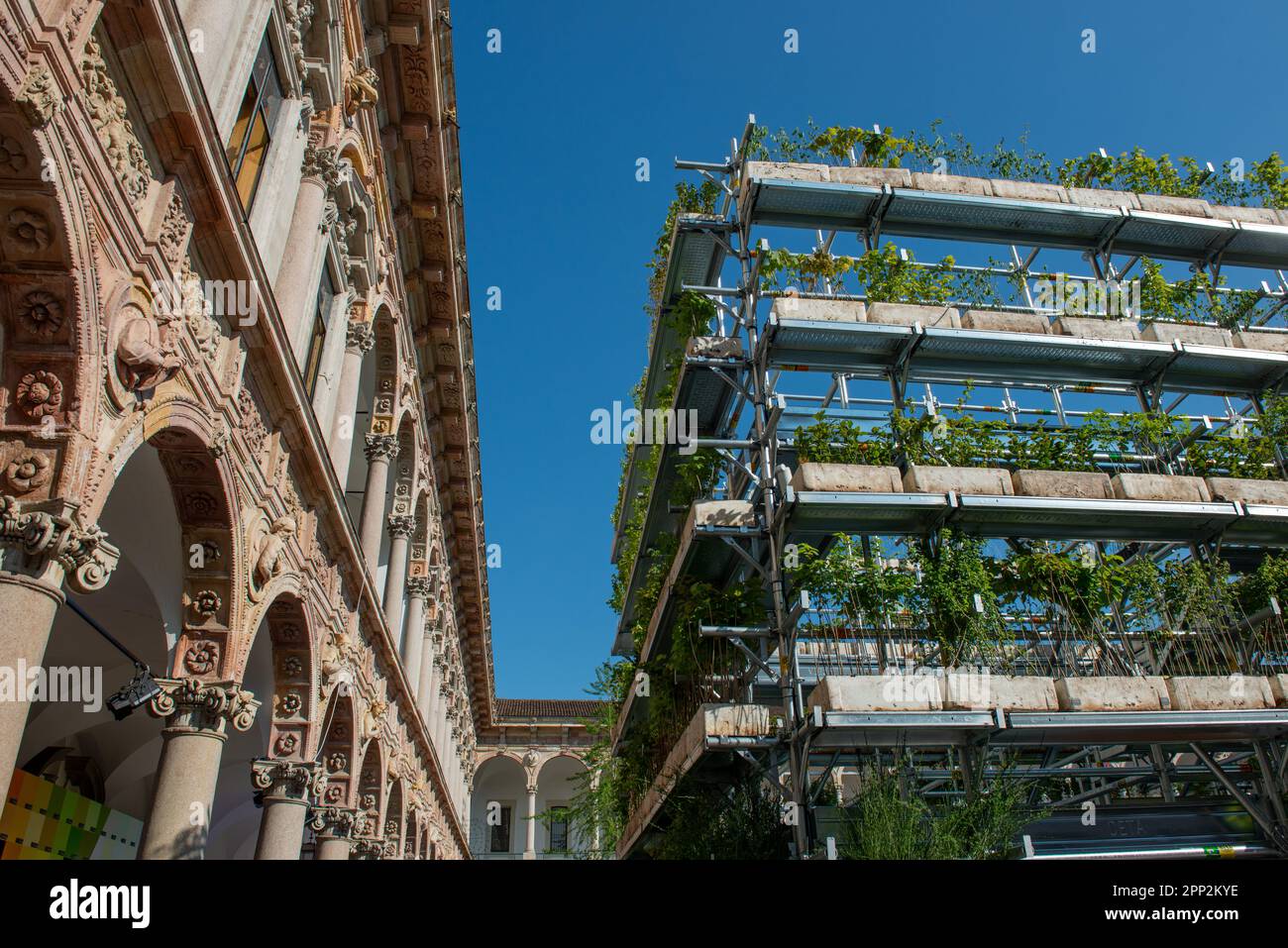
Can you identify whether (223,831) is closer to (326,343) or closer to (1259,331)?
(326,343)

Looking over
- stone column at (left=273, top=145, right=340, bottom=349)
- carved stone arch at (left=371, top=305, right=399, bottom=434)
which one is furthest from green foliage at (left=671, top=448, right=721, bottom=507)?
stone column at (left=273, top=145, right=340, bottom=349)

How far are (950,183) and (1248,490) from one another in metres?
6.31

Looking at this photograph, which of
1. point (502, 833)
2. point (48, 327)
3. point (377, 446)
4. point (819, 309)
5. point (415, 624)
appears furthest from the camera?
point (502, 833)

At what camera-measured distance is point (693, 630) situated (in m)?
11.9

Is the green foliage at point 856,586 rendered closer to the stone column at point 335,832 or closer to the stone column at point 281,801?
the stone column at point 281,801

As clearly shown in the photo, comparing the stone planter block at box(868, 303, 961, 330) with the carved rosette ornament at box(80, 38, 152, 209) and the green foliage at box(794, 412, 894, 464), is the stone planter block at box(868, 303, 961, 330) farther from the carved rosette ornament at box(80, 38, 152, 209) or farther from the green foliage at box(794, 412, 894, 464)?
the carved rosette ornament at box(80, 38, 152, 209)

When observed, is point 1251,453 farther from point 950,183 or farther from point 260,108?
point 260,108

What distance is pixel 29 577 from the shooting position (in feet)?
16.1

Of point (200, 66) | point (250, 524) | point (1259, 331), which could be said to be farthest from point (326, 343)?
point (1259, 331)

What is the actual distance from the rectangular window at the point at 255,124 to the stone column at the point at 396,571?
831 cm

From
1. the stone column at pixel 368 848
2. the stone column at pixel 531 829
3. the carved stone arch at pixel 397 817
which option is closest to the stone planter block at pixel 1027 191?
the stone column at pixel 368 848

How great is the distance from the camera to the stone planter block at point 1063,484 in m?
11.5

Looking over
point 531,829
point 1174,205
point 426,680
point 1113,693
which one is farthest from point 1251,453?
point 531,829
